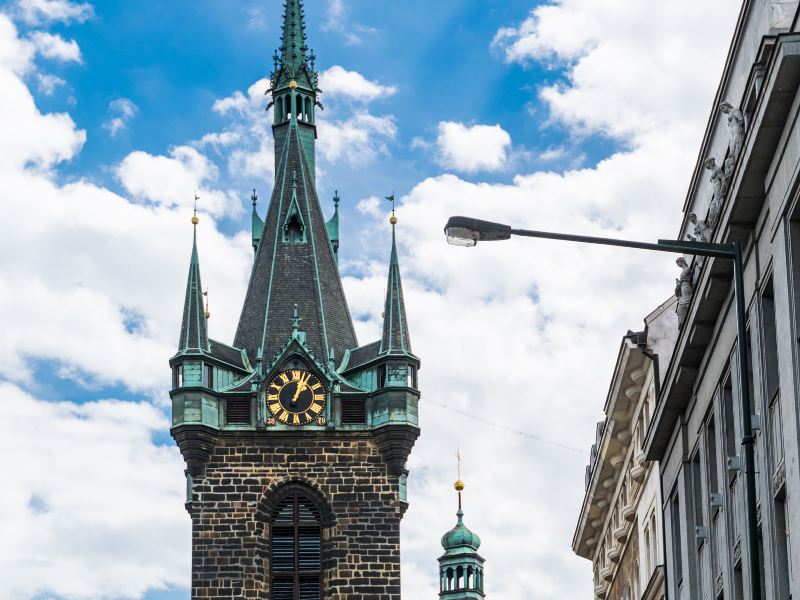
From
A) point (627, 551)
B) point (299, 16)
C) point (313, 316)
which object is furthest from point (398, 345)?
point (627, 551)

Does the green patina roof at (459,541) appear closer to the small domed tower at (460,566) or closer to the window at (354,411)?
the small domed tower at (460,566)

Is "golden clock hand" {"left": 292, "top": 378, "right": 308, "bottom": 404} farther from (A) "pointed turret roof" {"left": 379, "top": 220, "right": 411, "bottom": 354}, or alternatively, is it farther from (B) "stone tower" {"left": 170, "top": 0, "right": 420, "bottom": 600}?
(A) "pointed turret roof" {"left": 379, "top": 220, "right": 411, "bottom": 354}

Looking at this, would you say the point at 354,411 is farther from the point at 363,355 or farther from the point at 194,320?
the point at 194,320

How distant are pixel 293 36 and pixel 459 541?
87.8 ft

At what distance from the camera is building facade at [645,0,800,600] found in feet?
87.8

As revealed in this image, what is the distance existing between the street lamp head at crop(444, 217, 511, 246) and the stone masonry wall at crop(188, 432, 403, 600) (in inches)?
2047

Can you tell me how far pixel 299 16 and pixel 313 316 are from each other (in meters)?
15.8

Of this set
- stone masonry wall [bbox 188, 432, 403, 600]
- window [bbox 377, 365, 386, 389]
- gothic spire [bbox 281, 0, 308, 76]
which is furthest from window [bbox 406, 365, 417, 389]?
gothic spire [bbox 281, 0, 308, 76]

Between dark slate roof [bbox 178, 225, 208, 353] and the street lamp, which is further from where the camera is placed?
dark slate roof [bbox 178, 225, 208, 353]

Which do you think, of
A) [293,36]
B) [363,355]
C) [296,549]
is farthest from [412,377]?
[293,36]

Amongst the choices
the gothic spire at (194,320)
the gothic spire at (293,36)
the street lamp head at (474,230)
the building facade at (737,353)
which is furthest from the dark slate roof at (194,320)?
the street lamp head at (474,230)

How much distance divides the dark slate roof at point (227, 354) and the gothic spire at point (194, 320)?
51 cm

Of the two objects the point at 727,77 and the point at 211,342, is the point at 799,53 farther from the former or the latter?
the point at 211,342

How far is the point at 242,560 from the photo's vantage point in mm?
77188
